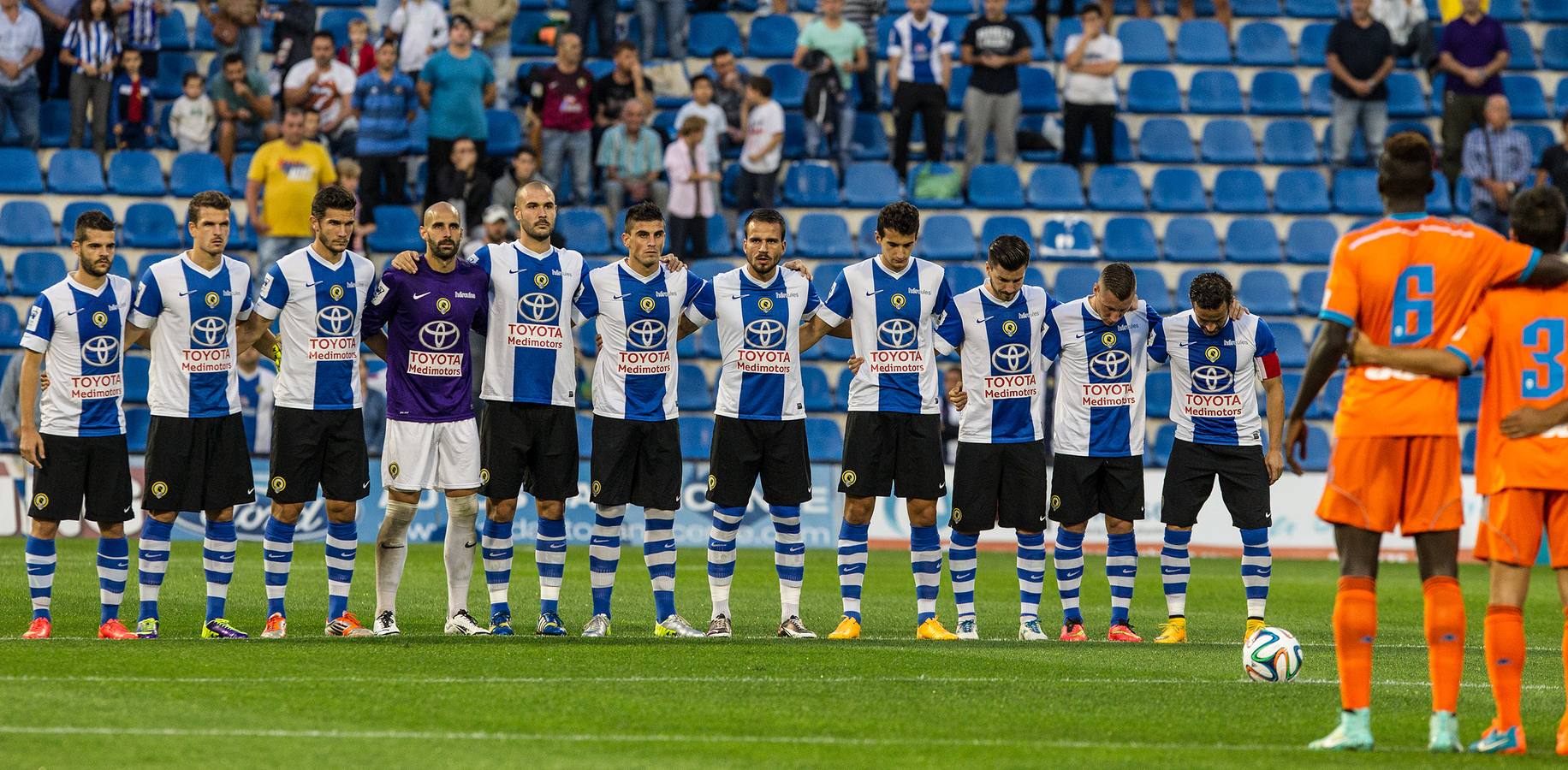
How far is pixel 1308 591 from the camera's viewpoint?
16391 millimetres

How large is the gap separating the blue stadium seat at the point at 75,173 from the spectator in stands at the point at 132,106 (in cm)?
50

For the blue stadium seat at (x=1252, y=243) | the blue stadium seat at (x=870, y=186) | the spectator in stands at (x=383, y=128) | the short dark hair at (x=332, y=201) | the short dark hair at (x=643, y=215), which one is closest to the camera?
the short dark hair at (x=332, y=201)

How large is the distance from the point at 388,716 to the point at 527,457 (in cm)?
355

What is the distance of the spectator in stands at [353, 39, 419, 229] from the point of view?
21438mm

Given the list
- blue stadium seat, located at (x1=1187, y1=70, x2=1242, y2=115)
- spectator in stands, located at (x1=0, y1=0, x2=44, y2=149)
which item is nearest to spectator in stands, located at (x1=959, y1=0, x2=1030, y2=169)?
blue stadium seat, located at (x1=1187, y1=70, x2=1242, y2=115)

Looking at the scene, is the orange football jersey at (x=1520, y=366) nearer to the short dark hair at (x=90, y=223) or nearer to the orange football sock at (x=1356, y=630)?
the orange football sock at (x=1356, y=630)

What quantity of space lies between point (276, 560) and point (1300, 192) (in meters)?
17.2

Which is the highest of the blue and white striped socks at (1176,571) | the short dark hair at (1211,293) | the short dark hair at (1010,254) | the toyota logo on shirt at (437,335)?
the short dark hair at (1010,254)

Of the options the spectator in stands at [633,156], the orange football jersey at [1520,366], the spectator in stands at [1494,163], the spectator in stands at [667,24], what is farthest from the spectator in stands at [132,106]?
the orange football jersey at [1520,366]

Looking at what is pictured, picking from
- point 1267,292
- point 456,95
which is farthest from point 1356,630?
point 1267,292

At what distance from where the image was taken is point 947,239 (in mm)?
23141

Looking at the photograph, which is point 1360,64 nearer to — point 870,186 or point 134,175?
point 870,186

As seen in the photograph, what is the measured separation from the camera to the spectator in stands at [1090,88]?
76.1 ft

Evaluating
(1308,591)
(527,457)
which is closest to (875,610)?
(527,457)
